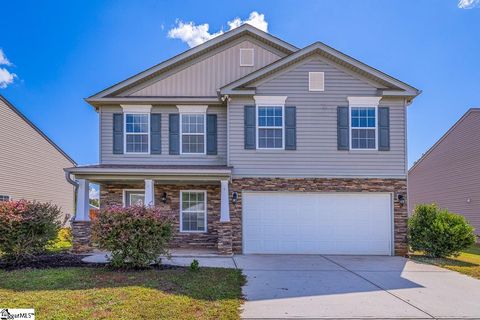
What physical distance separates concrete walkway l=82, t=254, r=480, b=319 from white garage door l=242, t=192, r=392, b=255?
109 centimetres

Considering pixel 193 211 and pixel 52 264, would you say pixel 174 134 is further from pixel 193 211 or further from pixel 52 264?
pixel 52 264

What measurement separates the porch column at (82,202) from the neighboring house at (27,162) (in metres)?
6.70

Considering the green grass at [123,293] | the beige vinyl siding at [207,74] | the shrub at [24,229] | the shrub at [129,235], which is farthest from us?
the beige vinyl siding at [207,74]

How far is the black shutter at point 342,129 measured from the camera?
A: 13367 millimetres

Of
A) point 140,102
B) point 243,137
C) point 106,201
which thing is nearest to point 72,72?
point 140,102

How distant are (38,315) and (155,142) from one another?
8988 millimetres

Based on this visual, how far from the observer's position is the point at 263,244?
13180 mm

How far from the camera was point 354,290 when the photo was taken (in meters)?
7.99

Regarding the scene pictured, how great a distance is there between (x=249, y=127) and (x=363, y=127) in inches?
158

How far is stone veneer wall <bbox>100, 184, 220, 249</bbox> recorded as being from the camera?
1412 cm

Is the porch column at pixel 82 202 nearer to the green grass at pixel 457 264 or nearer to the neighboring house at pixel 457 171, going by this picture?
the green grass at pixel 457 264

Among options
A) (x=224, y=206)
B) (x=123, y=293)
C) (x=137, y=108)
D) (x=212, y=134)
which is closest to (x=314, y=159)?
(x=224, y=206)

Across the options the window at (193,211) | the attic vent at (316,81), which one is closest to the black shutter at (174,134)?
the window at (193,211)

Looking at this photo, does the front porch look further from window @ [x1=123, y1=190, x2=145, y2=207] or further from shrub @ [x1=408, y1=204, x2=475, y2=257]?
shrub @ [x1=408, y1=204, x2=475, y2=257]
